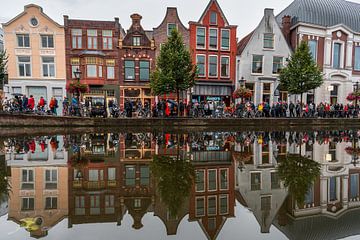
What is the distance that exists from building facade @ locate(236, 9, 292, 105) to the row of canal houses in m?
0.11

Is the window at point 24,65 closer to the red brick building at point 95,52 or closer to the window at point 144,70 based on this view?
the red brick building at point 95,52

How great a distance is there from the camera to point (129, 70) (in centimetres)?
2662

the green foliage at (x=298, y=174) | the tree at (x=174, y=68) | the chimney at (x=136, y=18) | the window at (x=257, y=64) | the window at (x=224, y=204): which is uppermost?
the chimney at (x=136, y=18)

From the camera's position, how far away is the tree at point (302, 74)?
73.2 ft

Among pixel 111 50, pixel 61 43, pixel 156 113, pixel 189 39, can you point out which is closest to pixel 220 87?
pixel 189 39

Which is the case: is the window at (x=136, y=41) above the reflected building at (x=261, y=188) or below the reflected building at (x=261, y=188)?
above

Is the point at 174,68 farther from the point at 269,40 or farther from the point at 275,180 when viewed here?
the point at 275,180

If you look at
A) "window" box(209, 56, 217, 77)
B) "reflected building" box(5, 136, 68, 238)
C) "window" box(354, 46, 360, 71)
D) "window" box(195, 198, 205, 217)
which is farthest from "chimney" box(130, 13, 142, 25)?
"window" box(354, 46, 360, 71)

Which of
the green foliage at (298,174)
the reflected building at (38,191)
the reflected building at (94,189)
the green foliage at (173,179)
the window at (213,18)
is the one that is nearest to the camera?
the reflected building at (38,191)

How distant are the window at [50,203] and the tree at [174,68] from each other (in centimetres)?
1608

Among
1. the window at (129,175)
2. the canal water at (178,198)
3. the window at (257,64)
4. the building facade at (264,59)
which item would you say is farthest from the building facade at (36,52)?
the window at (129,175)

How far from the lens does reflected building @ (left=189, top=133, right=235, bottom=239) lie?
3.22 meters

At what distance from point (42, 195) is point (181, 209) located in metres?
2.46

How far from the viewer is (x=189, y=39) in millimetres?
26969
